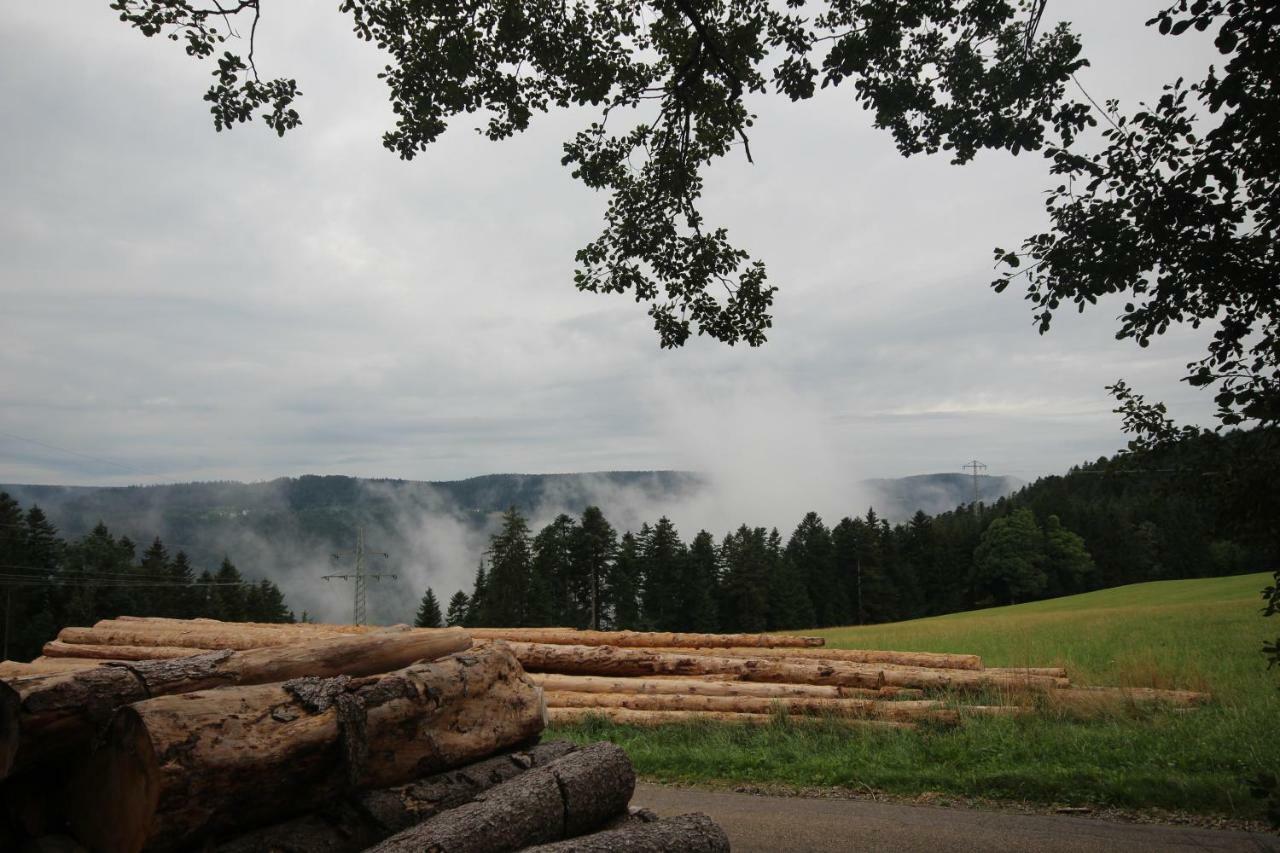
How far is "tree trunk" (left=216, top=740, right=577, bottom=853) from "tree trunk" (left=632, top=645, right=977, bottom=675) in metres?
8.63

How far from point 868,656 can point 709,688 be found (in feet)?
14.2

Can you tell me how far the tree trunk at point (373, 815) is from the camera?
13.9 feet

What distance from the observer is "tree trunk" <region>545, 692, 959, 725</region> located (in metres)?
9.89

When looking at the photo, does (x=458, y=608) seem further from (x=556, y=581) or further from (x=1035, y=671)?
(x=1035, y=671)

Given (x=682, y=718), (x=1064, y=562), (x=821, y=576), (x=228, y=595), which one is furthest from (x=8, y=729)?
(x=1064, y=562)

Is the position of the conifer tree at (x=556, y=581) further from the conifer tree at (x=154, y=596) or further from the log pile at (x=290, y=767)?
the log pile at (x=290, y=767)

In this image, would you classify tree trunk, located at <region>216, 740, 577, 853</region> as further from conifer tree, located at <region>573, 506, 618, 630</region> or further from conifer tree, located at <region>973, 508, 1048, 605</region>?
conifer tree, located at <region>973, 508, 1048, 605</region>

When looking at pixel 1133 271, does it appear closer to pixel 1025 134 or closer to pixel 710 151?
pixel 1025 134

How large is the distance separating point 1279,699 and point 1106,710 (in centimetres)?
226

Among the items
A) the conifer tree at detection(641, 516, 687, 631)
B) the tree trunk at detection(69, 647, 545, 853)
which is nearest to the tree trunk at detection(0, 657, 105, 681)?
the tree trunk at detection(69, 647, 545, 853)

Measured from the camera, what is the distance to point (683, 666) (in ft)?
40.5

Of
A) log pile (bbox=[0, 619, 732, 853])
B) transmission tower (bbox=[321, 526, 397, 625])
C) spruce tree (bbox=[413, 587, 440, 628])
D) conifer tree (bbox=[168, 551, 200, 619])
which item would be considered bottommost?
spruce tree (bbox=[413, 587, 440, 628])

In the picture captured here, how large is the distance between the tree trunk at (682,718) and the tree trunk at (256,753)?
197 inches

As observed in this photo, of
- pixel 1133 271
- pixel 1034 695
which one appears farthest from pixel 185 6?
pixel 1034 695
